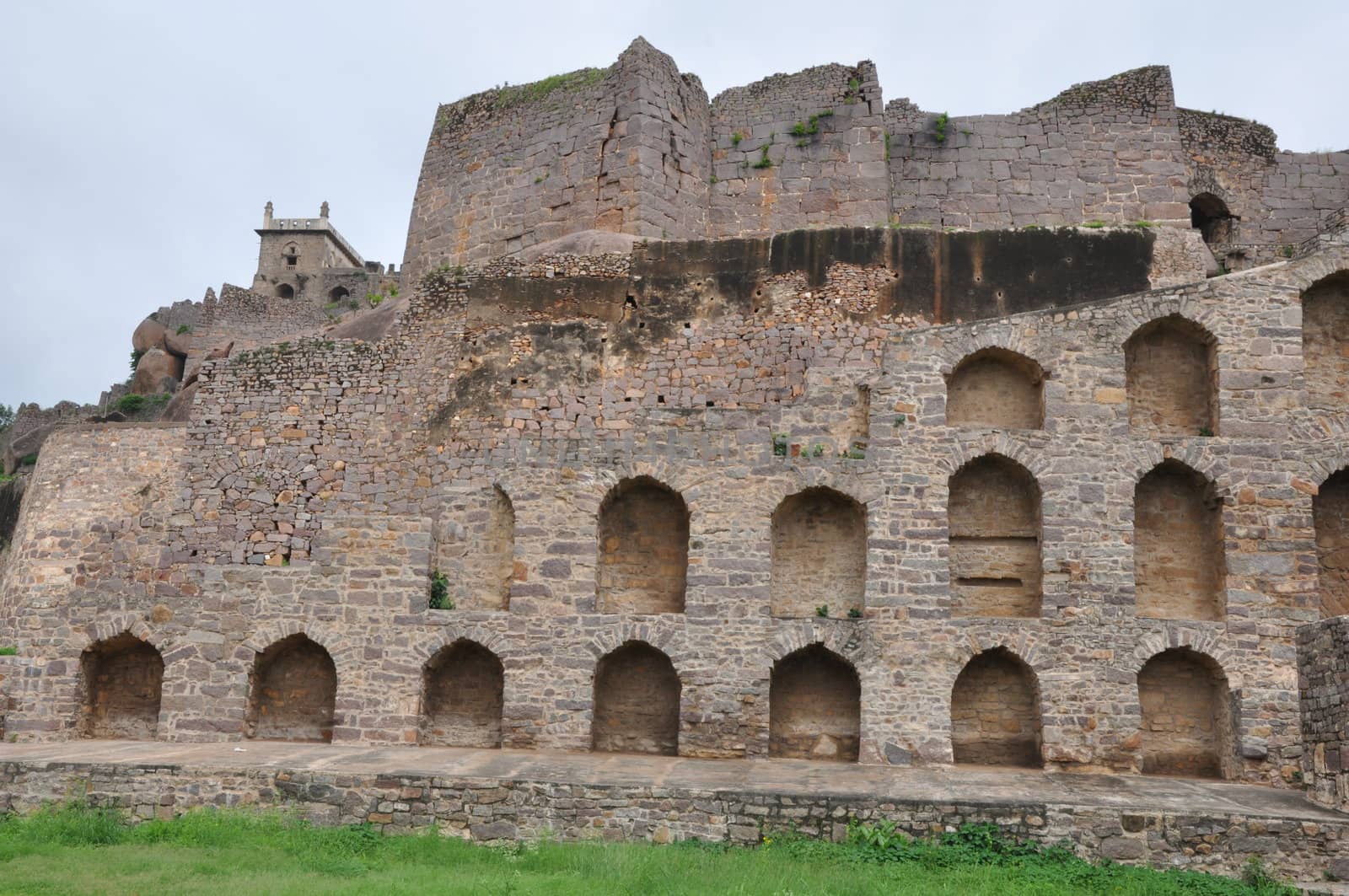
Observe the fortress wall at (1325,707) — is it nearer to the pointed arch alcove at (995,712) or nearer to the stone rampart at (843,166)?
the pointed arch alcove at (995,712)

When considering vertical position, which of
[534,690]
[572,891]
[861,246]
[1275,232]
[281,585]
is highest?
[1275,232]

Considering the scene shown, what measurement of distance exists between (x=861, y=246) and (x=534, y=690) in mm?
9095

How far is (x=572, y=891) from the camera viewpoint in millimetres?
10656

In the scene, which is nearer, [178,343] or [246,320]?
[246,320]

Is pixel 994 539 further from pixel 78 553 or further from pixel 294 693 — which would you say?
pixel 78 553

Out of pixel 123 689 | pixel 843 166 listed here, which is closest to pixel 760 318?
pixel 843 166

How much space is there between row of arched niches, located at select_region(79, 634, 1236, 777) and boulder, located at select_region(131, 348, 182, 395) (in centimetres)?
2398

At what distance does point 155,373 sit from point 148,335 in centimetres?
282

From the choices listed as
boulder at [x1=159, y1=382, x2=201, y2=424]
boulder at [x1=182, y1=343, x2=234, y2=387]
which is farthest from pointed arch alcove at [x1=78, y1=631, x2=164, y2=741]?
boulder at [x1=182, y1=343, x2=234, y2=387]

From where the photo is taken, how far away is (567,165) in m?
23.5

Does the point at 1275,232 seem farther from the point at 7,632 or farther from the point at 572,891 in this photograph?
the point at 7,632

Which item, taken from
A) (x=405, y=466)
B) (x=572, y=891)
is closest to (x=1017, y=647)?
(x=572, y=891)

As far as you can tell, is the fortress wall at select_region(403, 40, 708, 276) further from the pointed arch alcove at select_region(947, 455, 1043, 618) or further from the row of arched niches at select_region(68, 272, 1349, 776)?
the pointed arch alcove at select_region(947, 455, 1043, 618)

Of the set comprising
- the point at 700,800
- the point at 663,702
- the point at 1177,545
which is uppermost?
the point at 1177,545
